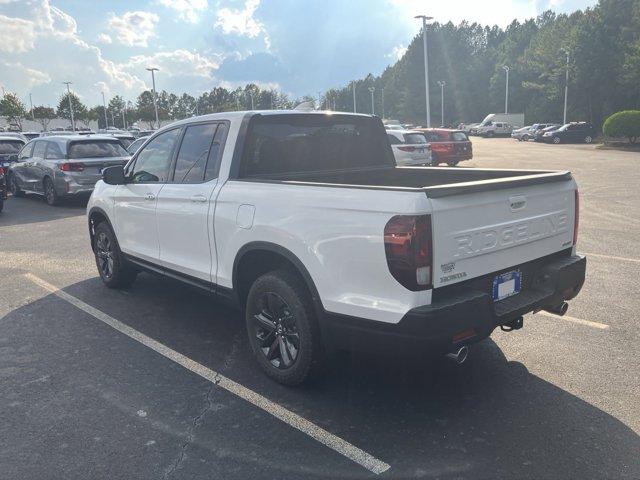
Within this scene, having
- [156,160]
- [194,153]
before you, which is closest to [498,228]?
[194,153]

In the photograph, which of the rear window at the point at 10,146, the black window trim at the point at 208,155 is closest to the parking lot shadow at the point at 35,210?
the rear window at the point at 10,146

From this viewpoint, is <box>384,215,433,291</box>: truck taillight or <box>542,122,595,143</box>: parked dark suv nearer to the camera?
<box>384,215,433,291</box>: truck taillight

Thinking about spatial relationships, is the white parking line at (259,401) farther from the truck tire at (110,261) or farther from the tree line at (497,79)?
the tree line at (497,79)

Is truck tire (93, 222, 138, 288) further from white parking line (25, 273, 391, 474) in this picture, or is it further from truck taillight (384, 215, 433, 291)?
truck taillight (384, 215, 433, 291)

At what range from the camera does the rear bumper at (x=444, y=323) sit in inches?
121

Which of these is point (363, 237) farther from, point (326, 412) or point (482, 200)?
point (326, 412)

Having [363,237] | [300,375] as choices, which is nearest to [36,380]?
[300,375]

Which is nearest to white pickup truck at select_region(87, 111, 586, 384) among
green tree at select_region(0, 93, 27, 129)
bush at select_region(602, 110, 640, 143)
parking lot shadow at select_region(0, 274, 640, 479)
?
parking lot shadow at select_region(0, 274, 640, 479)

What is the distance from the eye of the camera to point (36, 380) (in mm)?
4121

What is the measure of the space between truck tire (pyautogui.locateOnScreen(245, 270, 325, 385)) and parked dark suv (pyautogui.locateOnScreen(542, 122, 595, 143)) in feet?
152

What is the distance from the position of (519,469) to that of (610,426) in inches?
30.9

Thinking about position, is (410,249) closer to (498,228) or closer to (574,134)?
(498,228)

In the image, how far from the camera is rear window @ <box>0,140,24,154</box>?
1836cm

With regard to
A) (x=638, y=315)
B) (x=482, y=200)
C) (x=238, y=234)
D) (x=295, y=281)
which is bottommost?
(x=638, y=315)
